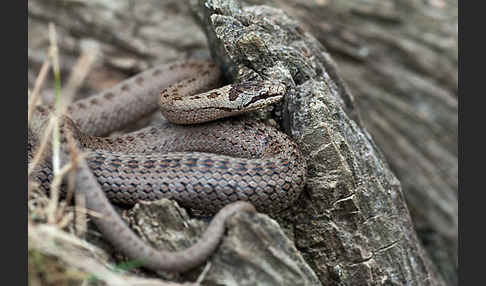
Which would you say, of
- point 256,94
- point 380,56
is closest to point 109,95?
point 256,94

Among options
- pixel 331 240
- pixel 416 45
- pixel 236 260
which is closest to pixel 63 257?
pixel 236 260

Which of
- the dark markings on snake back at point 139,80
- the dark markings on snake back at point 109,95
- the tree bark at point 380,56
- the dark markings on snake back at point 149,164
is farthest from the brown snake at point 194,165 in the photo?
the tree bark at point 380,56

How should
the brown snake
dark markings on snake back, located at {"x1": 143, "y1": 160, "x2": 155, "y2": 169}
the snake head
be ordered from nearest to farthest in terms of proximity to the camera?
the brown snake
dark markings on snake back, located at {"x1": 143, "y1": 160, "x2": 155, "y2": 169}
the snake head

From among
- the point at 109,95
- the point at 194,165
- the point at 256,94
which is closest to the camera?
the point at 194,165

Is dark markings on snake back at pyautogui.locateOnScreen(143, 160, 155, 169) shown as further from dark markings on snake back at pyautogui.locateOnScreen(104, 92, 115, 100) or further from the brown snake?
dark markings on snake back at pyautogui.locateOnScreen(104, 92, 115, 100)

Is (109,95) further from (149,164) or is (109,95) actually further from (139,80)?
(149,164)

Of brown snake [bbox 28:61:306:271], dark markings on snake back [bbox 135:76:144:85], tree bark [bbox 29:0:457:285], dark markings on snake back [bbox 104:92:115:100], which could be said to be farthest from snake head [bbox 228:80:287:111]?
dark markings on snake back [bbox 104:92:115:100]
